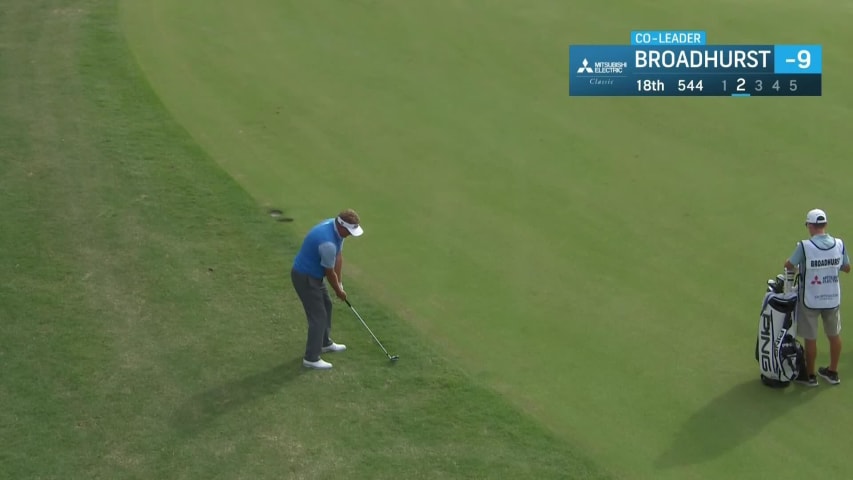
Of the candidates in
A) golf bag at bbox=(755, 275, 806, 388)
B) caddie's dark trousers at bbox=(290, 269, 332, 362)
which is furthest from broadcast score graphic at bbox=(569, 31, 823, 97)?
caddie's dark trousers at bbox=(290, 269, 332, 362)

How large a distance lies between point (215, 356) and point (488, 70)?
389 inches

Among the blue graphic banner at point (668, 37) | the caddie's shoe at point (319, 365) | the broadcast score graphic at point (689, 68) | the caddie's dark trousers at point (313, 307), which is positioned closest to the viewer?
the caddie's dark trousers at point (313, 307)

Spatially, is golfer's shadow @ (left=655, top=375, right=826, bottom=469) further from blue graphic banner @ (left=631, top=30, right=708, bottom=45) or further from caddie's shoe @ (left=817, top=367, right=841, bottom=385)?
blue graphic banner @ (left=631, top=30, right=708, bottom=45)

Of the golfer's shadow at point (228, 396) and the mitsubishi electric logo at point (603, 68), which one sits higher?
the mitsubishi electric logo at point (603, 68)

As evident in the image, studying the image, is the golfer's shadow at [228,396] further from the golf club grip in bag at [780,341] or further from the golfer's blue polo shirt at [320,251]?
the golf club grip in bag at [780,341]

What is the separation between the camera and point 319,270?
1084 cm

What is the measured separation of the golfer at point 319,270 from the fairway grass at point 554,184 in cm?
145

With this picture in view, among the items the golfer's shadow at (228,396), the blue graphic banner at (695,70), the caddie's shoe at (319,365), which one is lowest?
the golfer's shadow at (228,396)

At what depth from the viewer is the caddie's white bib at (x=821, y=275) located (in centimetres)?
1064

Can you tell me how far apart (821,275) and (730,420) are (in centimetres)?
183

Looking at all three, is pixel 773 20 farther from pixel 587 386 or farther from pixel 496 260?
pixel 587 386

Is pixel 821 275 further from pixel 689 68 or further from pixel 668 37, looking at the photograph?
pixel 668 37

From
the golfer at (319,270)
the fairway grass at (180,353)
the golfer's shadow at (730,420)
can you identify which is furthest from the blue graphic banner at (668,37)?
the golfer at (319,270)

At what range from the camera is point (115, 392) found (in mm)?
10773
